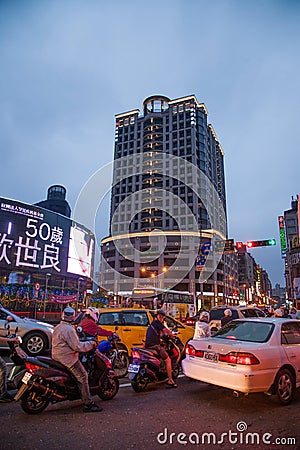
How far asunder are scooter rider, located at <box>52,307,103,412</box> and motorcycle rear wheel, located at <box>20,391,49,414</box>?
0.57 metres

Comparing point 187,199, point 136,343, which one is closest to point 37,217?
point 136,343

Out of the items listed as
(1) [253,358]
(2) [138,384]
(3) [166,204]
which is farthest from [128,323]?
(3) [166,204]

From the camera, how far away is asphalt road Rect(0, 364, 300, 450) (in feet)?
13.4

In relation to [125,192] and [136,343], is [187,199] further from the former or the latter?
[136,343]

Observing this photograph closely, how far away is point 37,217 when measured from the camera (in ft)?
147

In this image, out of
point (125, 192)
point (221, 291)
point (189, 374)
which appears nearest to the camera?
point (189, 374)

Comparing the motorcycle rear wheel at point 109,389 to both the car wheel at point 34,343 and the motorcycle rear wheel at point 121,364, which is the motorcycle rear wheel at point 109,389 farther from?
the car wheel at point 34,343

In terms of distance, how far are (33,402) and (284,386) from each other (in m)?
4.25

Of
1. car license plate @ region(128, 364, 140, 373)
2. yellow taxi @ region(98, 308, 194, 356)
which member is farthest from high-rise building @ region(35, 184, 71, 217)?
car license plate @ region(128, 364, 140, 373)

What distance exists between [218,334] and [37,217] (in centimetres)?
4155

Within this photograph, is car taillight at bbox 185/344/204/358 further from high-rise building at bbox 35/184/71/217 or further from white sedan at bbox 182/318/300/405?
high-rise building at bbox 35/184/71/217

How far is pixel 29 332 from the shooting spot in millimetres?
10383

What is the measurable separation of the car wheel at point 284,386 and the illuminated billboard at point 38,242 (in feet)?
131

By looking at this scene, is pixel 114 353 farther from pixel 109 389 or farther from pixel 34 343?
pixel 34 343
